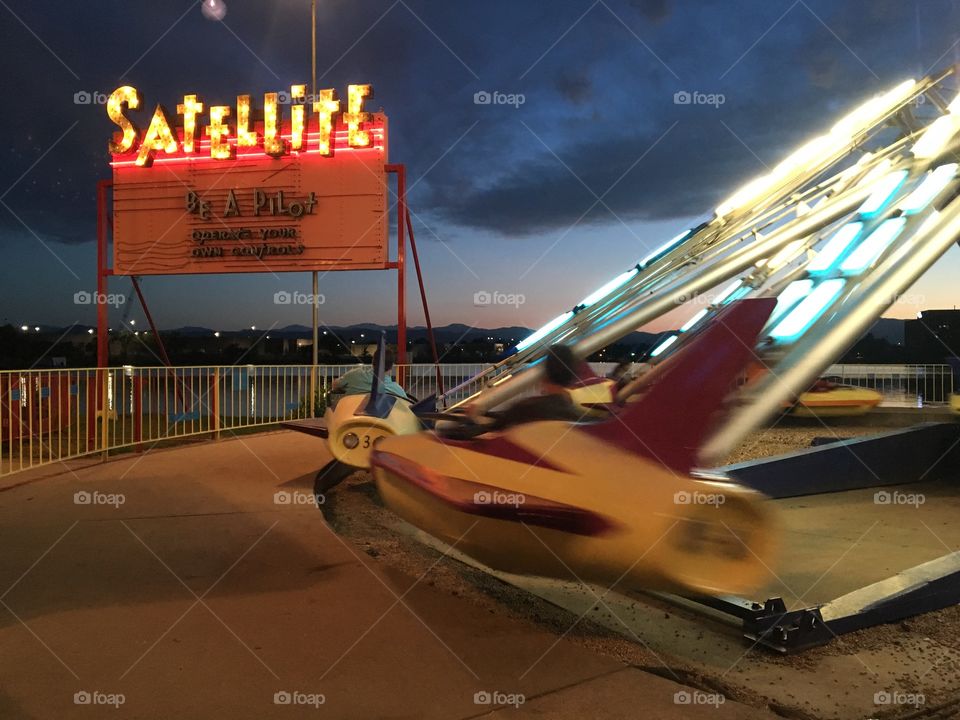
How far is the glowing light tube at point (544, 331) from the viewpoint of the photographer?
13.5 m

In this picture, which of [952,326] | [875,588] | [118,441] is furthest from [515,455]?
[952,326]

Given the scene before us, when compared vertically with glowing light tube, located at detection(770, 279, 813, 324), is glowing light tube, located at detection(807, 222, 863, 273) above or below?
above

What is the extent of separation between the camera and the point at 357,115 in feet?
46.7

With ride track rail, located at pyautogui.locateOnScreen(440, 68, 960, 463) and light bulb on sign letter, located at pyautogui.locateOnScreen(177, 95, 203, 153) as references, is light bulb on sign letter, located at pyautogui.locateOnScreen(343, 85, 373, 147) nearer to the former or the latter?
light bulb on sign letter, located at pyautogui.locateOnScreen(177, 95, 203, 153)

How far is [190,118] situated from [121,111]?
154 centimetres

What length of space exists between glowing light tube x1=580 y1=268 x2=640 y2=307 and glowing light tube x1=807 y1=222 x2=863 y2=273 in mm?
7340

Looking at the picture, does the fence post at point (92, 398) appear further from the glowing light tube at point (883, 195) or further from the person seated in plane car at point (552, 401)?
the glowing light tube at point (883, 195)

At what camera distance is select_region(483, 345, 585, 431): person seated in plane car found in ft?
13.4

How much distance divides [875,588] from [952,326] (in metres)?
A: 26.3

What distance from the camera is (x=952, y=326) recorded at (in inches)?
1030

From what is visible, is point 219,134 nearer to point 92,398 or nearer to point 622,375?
point 92,398

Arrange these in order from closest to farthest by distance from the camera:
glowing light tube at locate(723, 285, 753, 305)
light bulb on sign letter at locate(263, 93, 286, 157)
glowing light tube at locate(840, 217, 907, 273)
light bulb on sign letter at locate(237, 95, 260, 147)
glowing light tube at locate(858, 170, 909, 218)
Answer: glowing light tube at locate(840, 217, 907, 273)
glowing light tube at locate(858, 170, 909, 218)
glowing light tube at locate(723, 285, 753, 305)
light bulb on sign letter at locate(263, 93, 286, 157)
light bulb on sign letter at locate(237, 95, 260, 147)

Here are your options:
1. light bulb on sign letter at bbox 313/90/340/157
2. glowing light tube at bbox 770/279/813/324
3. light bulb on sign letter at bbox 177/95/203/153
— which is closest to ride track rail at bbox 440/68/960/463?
glowing light tube at bbox 770/279/813/324

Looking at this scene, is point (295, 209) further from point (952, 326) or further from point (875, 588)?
point (952, 326)
